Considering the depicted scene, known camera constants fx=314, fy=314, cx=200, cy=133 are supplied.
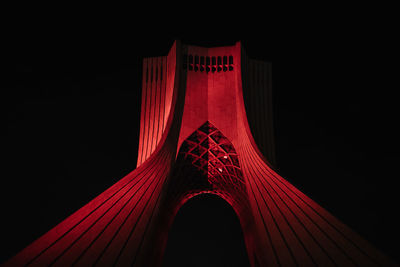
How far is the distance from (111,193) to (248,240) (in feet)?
25.9

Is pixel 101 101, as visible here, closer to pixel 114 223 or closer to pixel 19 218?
pixel 19 218

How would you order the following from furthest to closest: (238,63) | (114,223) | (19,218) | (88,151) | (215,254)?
(215,254) < (88,151) < (19,218) < (238,63) < (114,223)

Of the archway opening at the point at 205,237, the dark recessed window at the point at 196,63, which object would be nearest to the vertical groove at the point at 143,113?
the dark recessed window at the point at 196,63

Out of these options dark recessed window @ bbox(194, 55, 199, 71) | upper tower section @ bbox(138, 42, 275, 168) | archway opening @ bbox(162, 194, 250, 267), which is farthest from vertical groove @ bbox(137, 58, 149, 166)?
archway opening @ bbox(162, 194, 250, 267)

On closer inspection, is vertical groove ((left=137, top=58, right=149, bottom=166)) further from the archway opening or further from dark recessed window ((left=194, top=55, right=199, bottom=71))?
the archway opening

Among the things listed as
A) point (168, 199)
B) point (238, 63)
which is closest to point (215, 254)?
point (168, 199)

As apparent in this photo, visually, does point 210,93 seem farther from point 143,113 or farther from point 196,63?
point 143,113

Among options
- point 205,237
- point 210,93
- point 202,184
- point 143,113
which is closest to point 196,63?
point 210,93

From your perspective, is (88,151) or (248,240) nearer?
(248,240)

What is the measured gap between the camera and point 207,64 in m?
12.1

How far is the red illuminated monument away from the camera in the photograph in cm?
438

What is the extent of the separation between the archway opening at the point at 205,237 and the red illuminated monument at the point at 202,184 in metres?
4.06

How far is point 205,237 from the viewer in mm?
18016

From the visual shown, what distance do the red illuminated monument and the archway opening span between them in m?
4.06
